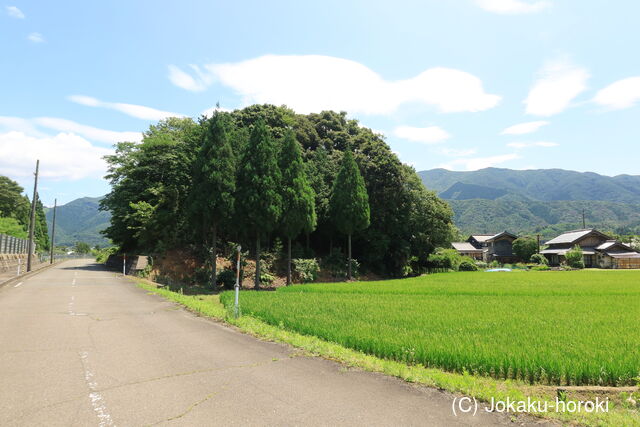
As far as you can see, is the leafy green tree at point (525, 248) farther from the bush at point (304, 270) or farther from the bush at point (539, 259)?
the bush at point (304, 270)

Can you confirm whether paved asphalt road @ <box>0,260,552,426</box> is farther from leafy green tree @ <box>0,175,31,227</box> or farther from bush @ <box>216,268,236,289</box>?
leafy green tree @ <box>0,175,31,227</box>

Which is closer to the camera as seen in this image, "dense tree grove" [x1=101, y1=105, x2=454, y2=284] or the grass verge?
the grass verge

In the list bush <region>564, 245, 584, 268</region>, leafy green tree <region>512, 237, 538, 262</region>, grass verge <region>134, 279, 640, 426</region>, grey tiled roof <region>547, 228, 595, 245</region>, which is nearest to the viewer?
grass verge <region>134, 279, 640, 426</region>

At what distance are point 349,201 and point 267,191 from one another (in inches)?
362

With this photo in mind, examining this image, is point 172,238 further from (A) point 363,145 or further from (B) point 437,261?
(B) point 437,261

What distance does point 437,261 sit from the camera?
153 ft

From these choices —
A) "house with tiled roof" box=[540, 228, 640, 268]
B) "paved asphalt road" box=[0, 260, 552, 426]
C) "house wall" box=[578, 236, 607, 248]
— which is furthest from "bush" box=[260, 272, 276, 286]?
"house wall" box=[578, 236, 607, 248]

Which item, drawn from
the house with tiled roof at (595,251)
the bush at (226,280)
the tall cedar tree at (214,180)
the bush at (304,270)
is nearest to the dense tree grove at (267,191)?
the tall cedar tree at (214,180)

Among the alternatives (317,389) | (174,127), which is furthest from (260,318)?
(174,127)

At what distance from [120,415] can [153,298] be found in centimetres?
1183

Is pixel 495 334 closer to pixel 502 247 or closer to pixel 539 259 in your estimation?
pixel 539 259

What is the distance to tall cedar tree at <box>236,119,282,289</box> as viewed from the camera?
2522 cm

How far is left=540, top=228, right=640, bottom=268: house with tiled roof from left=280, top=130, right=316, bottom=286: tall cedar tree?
51.5m

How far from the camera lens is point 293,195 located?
89.5 ft
